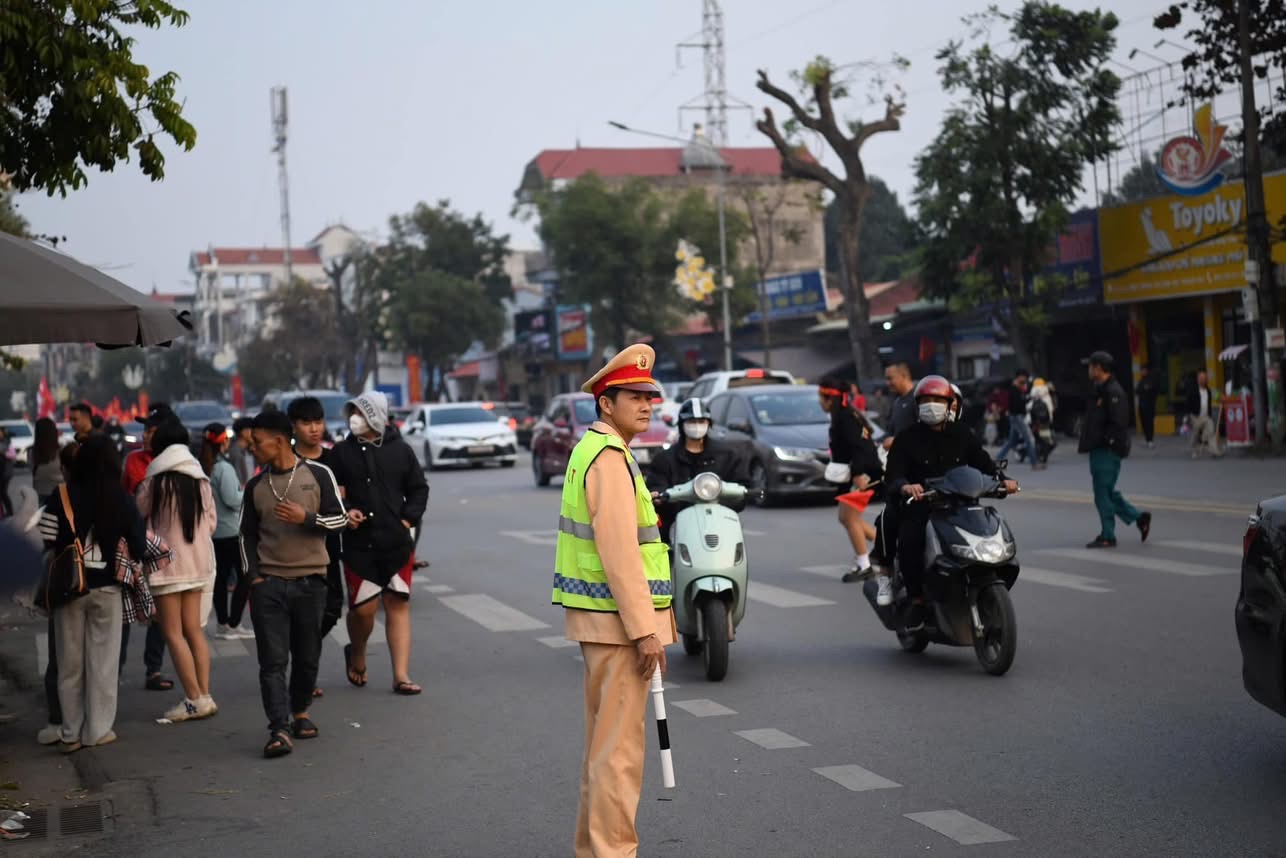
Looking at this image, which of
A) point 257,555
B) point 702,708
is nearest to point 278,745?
point 257,555

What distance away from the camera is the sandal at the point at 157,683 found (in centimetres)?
1011

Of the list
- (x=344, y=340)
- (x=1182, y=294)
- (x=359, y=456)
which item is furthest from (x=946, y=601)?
(x=344, y=340)

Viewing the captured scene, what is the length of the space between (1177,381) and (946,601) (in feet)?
99.2

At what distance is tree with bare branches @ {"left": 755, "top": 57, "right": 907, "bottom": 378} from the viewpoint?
39875 mm

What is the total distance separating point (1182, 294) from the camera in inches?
1375

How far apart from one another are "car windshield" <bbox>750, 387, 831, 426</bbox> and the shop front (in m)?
11.4

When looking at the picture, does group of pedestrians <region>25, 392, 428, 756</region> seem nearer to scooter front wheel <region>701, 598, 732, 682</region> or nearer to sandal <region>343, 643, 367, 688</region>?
sandal <region>343, 643, 367, 688</region>

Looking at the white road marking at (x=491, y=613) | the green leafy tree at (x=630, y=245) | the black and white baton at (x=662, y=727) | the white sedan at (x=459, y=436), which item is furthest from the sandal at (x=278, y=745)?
the green leafy tree at (x=630, y=245)

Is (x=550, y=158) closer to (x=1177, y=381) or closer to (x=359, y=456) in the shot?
(x=1177, y=381)

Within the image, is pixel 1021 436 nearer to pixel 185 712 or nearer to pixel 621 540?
pixel 185 712

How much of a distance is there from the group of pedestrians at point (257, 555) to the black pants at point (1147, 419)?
84.7 ft

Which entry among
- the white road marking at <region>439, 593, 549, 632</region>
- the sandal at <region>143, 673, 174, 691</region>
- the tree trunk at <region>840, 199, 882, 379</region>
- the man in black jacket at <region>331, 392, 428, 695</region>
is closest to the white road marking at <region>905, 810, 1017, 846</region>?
the man in black jacket at <region>331, 392, 428, 695</region>

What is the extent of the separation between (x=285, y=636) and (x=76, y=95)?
3.94 metres

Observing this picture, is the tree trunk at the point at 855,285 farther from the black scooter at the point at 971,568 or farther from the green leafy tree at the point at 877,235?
the green leafy tree at the point at 877,235
